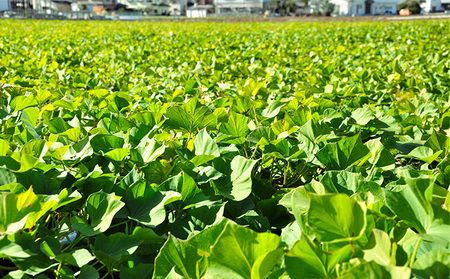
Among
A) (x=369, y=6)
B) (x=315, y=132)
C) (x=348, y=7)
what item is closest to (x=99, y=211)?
(x=315, y=132)

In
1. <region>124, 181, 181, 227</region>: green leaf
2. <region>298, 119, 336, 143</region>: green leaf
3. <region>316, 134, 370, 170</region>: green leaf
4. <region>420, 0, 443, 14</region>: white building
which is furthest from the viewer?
<region>420, 0, 443, 14</region>: white building

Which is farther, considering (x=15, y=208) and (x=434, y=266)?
(x=15, y=208)

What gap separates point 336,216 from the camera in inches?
20.0

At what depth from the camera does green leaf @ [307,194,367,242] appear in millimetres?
500

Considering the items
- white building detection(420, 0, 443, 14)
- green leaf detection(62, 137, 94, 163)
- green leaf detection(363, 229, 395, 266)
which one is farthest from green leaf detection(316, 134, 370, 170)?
white building detection(420, 0, 443, 14)

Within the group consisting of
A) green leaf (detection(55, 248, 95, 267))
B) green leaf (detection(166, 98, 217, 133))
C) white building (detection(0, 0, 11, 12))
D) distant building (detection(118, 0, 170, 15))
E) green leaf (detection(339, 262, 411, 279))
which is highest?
distant building (detection(118, 0, 170, 15))

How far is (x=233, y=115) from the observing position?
40.8 inches

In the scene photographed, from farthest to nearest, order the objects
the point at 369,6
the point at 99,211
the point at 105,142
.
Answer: the point at 369,6, the point at 105,142, the point at 99,211

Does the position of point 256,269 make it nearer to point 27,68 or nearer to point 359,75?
point 359,75

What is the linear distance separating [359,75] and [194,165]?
60.9 inches

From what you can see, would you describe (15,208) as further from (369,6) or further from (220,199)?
(369,6)

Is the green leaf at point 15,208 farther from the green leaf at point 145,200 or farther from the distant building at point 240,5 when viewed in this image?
the distant building at point 240,5

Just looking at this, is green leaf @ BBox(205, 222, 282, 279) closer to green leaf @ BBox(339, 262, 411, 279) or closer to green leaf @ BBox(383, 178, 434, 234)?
green leaf @ BBox(339, 262, 411, 279)

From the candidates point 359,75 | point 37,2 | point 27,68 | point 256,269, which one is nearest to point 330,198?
point 256,269
